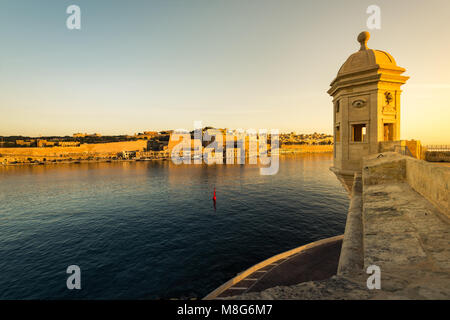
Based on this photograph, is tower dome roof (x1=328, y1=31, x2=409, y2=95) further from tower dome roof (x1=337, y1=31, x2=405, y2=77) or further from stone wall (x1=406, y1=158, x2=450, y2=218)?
stone wall (x1=406, y1=158, x2=450, y2=218)

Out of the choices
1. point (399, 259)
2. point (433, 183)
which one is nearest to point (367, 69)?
point (433, 183)

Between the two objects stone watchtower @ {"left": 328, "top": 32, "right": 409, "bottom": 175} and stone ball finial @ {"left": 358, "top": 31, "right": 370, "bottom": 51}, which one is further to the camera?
stone ball finial @ {"left": 358, "top": 31, "right": 370, "bottom": 51}

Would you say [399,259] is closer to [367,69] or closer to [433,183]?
[433,183]

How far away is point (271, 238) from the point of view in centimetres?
3059

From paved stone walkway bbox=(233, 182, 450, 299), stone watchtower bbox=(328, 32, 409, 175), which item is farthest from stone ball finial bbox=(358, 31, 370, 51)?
paved stone walkway bbox=(233, 182, 450, 299)

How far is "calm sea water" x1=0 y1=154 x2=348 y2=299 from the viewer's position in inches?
845

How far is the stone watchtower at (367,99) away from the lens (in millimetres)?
15219

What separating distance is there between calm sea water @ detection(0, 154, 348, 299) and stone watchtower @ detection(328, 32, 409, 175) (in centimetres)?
1646

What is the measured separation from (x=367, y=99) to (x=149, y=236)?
3227cm

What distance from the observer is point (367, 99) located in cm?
1567
